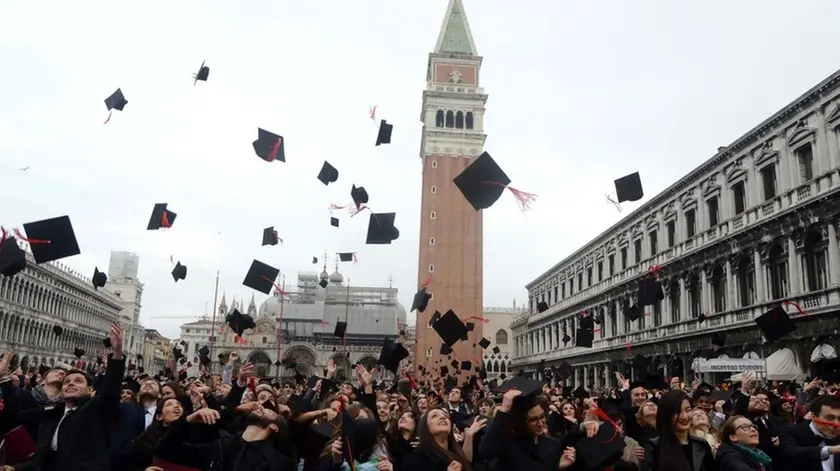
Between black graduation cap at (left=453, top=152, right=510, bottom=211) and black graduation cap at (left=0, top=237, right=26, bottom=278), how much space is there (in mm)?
11813

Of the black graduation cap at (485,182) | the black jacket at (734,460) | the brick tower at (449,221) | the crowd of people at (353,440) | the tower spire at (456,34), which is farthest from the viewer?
the tower spire at (456,34)

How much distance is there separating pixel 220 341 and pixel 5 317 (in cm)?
3571

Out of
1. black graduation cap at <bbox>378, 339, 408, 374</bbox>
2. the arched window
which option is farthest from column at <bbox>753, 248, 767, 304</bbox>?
black graduation cap at <bbox>378, 339, 408, 374</bbox>

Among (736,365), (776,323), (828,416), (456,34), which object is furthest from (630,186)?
(456,34)

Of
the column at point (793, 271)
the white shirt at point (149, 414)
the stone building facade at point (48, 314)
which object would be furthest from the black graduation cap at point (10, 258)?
the stone building facade at point (48, 314)

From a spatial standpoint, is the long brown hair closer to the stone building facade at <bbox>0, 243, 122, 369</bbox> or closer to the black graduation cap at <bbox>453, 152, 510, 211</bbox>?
the black graduation cap at <bbox>453, 152, 510, 211</bbox>

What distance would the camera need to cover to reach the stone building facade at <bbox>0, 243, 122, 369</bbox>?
Answer: 47938 mm

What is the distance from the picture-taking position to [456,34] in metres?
69.0

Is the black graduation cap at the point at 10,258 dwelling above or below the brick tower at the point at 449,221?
below

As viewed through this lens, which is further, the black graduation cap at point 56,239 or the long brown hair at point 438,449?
the black graduation cap at point 56,239

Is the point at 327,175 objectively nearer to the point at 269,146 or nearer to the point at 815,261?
the point at 269,146

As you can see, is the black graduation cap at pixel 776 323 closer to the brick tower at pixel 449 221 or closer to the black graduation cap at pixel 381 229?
the black graduation cap at pixel 381 229

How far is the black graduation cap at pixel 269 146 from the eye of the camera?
1600 cm

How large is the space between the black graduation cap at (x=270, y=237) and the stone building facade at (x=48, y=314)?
1044 inches
